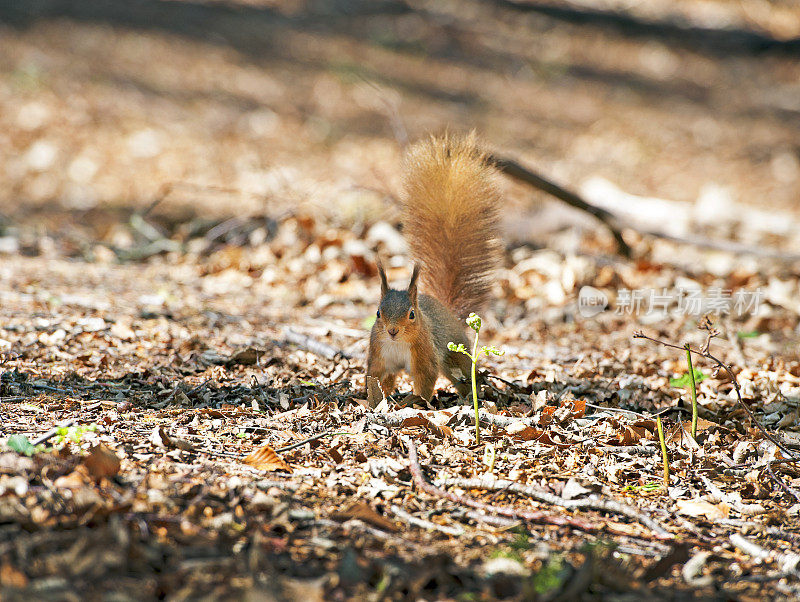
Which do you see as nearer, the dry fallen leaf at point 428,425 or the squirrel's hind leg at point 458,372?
the dry fallen leaf at point 428,425

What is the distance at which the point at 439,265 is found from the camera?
149 inches

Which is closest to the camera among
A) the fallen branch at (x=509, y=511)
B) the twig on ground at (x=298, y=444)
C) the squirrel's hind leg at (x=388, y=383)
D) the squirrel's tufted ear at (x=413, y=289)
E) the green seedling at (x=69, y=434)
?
the fallen branch at (x=509, y=511)

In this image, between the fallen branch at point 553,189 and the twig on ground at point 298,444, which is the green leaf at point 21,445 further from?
the fallen branch at point 553,189

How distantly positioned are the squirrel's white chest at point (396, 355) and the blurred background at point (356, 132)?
1.58m

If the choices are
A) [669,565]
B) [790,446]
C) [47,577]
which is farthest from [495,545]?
[790,446]

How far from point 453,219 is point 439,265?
0.27 metres

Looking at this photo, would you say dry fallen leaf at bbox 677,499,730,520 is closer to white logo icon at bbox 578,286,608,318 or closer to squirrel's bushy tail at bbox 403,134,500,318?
squirrel's bushy tail at bbox 403,134,500,318

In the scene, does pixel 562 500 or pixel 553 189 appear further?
pixel 553 189

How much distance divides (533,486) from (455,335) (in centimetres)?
114

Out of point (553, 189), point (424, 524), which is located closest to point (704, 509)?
point (424, 524)

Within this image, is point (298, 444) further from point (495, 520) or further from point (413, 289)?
point (413, 289)

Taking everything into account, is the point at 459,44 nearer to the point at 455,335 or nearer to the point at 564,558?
the point at 455,335

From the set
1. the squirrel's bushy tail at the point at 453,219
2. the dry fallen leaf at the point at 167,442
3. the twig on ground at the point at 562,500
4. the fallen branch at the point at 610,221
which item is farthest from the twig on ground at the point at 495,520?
the fallen branch at the point at 610,221

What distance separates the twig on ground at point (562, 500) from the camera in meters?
2.31
